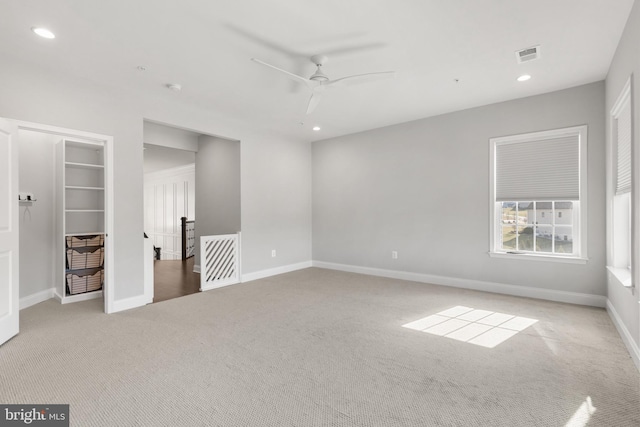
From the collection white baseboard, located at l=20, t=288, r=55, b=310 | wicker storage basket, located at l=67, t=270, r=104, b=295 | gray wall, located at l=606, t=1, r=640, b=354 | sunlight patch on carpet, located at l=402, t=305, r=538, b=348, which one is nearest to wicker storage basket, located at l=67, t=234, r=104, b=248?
wicker storage basket, located at l=67, t=270, r=104, b=295

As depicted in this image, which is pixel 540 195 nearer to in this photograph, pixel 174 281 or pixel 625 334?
pixel 625 334

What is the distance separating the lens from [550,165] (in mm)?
4133

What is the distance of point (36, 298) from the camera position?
4.12 m

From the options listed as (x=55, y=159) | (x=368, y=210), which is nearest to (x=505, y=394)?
(x=368, y=210)

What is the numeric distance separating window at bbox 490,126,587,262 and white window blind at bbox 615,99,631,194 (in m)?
0.74

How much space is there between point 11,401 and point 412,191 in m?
5.06

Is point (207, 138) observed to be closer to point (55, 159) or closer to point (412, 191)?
point (55, 159)

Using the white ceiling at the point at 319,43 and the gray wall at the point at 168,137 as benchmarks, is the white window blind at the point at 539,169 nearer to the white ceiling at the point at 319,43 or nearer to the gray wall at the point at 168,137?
the white ceiling at the point at 319,43

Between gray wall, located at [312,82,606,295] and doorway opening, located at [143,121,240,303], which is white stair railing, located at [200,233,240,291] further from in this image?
gray wall, located at [312,82,606,295]

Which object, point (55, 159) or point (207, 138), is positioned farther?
point (207, 138)

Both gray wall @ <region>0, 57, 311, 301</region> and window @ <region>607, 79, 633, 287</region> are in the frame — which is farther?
gray wall @ <region>0, 57, 311, 301</region>

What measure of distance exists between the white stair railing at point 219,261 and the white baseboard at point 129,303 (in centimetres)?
86

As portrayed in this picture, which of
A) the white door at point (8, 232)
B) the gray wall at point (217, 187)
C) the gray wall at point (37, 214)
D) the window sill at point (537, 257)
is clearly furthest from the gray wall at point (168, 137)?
the window sill at point (537, 257)

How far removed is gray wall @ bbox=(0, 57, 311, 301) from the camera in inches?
127
